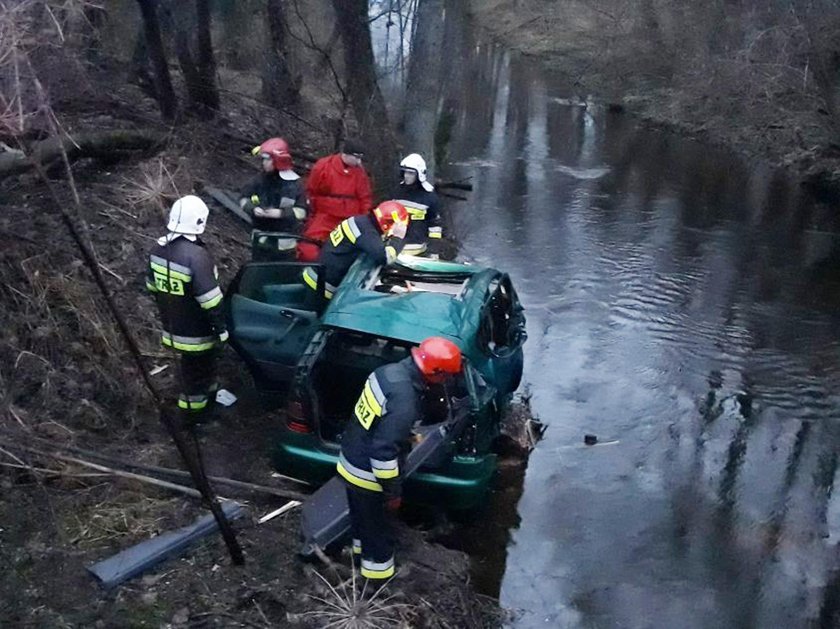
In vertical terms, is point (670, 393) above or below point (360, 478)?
below

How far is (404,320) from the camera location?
5.52 metres

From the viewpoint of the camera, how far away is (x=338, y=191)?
7496mm

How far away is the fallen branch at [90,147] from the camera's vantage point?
7.38m

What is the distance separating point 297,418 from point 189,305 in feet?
3.71

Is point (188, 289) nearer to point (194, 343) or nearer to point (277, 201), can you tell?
point (194, 343)

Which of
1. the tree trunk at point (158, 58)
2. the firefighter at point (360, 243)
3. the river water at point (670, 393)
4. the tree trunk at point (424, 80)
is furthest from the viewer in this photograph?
the tree trunk at point (424, 80)

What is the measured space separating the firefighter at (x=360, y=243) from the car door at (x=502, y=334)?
0.80 meters

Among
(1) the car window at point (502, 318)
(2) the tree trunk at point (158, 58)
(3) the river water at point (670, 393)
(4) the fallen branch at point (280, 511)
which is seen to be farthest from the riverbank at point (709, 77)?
(4) the fallen branch at point (280, 511)

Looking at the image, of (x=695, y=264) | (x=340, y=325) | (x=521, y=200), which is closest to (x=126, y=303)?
(x=340, y=325)

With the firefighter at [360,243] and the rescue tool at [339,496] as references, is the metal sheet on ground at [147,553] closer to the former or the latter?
the rescue tool at [339,496]

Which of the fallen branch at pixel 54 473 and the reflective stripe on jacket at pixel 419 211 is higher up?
the reflective stripe on jacket at pixel 419 211

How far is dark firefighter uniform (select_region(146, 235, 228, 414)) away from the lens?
5824 mm

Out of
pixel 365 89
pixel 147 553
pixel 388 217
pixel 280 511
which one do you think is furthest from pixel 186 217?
pixel 365 89

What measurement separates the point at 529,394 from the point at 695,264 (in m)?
5.29
